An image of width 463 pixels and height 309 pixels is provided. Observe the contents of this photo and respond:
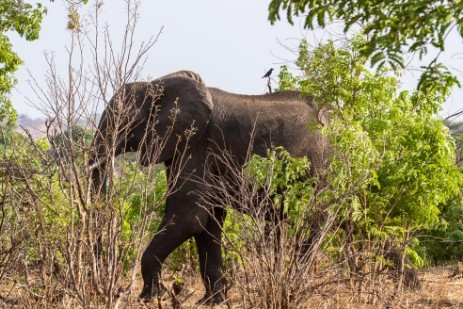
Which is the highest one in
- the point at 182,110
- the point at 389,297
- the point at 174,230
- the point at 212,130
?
the point at 182,110

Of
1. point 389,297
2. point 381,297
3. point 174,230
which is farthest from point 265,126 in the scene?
point 381,297

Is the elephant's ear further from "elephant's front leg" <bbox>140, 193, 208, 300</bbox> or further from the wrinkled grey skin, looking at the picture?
"elephant's front leg" <bbox>140, 193, 208, 300</bbox>

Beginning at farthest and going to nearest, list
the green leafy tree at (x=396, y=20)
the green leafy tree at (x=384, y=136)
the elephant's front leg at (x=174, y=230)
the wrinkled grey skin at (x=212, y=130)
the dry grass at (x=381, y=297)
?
the wrinkled grey skin at (x=212, y=130) < the elephant's front leg at (x=174, y=230) < the green leafy tree at (x=384, y=136) < the dry grass at (x=381, y=297) < the green leafy tree at (x=396, y=20)

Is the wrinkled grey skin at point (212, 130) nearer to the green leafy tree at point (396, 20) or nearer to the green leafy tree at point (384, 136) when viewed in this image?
the green leafy tree at point (384, 136)

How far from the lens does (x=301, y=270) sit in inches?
308

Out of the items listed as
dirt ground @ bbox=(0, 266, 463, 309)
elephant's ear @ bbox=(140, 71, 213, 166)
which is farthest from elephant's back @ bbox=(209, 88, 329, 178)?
dirt ground @ bbox=(0, 266, 463, 309)

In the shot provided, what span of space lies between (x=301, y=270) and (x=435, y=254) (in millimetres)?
9946

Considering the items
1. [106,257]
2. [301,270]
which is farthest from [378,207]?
[106,257]

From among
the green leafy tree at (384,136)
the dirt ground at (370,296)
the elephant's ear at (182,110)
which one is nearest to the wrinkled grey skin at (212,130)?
the elephant's ear at (182,110)

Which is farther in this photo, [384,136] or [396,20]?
[384,136]

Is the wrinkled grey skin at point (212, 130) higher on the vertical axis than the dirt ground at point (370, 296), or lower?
higher

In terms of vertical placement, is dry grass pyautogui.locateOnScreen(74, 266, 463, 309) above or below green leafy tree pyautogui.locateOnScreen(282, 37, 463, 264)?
below

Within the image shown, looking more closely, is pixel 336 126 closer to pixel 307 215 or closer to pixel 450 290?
pixel 307 215

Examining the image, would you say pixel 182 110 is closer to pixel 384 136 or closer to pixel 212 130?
pixel 212 130
